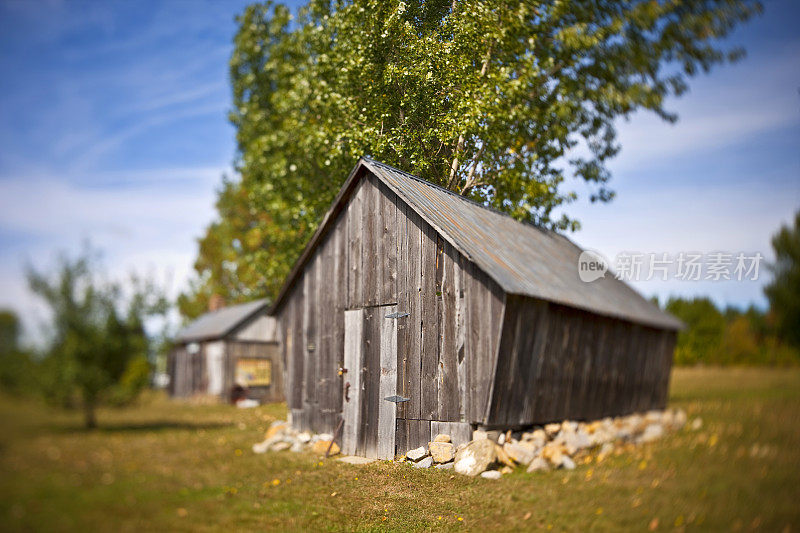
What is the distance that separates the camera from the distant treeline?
10.8 m

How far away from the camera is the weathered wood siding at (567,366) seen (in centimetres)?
1145

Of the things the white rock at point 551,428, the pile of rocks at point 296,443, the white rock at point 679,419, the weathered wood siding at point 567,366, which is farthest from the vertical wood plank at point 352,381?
the white rock at point 679,419

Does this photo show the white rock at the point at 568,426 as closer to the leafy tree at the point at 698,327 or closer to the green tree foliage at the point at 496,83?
the green tree foliage at the point at 496,83

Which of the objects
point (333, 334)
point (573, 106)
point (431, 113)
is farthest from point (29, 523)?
point (573, 106)

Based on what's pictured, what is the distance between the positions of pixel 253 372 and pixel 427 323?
22.2 meters

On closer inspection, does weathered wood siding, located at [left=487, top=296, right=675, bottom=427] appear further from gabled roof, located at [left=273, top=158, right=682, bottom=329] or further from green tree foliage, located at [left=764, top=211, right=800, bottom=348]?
green tree foliage, located at [left=764, top=211, right=800, bottom=348]

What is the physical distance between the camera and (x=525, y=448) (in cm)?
1155

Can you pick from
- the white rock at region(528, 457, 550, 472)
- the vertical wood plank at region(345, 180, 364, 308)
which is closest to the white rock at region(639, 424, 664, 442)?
the white rock at region(528, 457, 550, 472)

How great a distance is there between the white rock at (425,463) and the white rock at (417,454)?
11cm

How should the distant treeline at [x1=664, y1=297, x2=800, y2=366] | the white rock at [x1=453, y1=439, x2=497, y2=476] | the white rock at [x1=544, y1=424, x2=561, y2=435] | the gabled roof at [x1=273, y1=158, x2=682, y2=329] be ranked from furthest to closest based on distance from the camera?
the white rock at [x1=544, y1=424, x2=561, y2=435] < the distant treeline at [x1=664, y1=297, x2=800, y2=366] < the gabled roof at [x1=273, y1=158, x2=682, y2=329] < the white rock at [x1=453, y1=439, x2=497, y2=476]

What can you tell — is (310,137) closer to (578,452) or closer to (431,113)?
(431,113)

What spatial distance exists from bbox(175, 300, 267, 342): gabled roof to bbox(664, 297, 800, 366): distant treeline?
2225 centimetres

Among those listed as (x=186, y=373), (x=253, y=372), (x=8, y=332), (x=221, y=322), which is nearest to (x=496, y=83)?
(x=8, y=332)

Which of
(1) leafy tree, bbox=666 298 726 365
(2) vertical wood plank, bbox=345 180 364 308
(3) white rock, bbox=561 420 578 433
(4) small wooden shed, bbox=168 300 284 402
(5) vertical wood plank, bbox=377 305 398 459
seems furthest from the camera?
(4) small wooden shed, bbox=168 300 284 402
